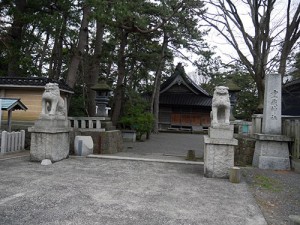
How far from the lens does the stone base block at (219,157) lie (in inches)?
275

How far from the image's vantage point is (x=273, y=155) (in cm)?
873

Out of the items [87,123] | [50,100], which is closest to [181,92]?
[87,123]

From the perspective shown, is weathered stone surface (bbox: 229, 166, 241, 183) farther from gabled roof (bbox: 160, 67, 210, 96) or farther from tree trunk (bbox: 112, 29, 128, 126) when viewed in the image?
gabled roof (bbox: 160, 67, 210, 96)

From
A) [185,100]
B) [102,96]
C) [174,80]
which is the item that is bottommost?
[102,96]

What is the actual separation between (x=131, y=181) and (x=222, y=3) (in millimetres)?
8962

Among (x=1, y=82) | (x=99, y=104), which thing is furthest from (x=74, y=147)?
(x=1, y=82)

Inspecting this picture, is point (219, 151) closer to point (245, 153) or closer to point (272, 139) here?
point (272, 139)

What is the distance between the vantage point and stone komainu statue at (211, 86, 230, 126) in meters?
7.52

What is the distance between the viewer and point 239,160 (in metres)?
9.47

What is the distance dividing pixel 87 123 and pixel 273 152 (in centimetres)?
681

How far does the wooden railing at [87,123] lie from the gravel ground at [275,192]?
563 cm

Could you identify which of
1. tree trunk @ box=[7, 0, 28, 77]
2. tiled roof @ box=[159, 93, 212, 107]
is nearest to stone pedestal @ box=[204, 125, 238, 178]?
tree trunk @ box=[7, 0, 28, 77]

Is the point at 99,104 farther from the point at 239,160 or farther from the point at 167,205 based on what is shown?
the point at 167,205

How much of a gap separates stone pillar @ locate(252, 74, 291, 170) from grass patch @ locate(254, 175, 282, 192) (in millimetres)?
Result: 1519
